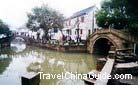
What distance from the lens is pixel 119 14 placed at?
68.4ft

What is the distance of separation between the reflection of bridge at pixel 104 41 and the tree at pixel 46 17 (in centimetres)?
956

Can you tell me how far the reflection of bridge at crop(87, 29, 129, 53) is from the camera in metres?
19.5

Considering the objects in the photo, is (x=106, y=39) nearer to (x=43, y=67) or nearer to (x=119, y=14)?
(x=119, y=14)

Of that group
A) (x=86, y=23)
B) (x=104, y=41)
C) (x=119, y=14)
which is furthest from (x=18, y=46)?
(x=119, y=14)

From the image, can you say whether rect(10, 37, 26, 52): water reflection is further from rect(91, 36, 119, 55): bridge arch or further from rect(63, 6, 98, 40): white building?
rect(91, 36, 119, 55): bridge arch

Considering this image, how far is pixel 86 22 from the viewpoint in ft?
99.5

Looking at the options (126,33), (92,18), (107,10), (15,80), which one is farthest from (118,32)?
(15,80)

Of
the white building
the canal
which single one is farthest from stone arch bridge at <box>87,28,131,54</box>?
the white building

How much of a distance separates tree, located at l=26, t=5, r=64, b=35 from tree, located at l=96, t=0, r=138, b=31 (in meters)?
10.7

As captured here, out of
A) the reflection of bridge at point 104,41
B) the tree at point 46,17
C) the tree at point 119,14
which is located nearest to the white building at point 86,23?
the tree at point 46,17

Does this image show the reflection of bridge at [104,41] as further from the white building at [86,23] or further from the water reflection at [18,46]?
the water reflection at [18,46]

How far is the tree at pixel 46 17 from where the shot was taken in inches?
1249

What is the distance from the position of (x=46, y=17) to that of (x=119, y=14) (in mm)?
14932

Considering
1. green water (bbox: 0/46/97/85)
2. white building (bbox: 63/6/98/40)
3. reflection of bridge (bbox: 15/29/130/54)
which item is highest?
white building (bbox: 63/6/98/40)
